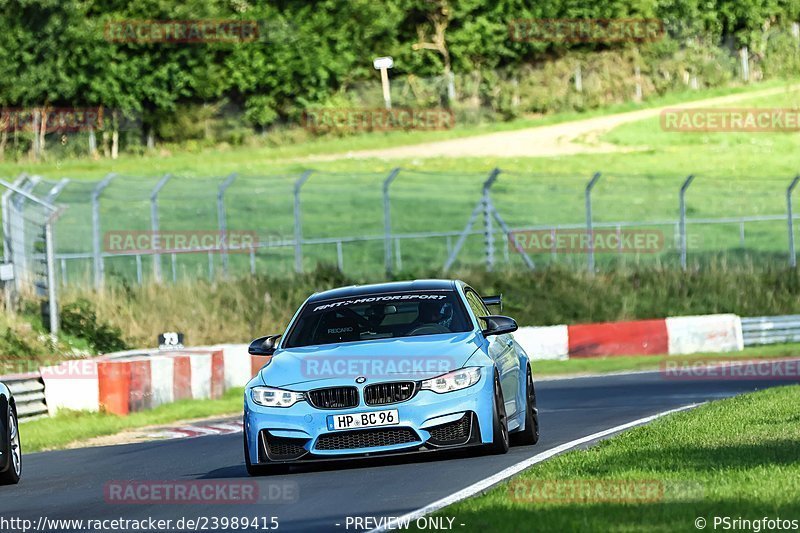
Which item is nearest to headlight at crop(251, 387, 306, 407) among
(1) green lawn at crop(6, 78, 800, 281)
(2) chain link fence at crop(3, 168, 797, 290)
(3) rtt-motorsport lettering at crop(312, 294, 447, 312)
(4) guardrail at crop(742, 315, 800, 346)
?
(3) rtt-motorsport lettering at crop(312, 294, 447, 312)

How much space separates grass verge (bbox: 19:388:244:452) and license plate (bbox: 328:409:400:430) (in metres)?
7.68

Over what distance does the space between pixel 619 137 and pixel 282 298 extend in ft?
125

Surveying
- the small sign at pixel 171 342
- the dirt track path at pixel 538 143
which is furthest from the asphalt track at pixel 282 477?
the dirt track path at pixel 538 143

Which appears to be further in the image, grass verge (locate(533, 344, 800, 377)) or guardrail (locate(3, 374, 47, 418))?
grass verge (locate(533, 344, 800, 377))

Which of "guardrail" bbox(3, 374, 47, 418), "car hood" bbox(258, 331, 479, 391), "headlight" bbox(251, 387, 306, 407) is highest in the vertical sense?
"car hood" bbox(258, 331, 479, 391)

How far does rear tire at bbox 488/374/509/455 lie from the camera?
1297cm

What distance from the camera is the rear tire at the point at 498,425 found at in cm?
1297

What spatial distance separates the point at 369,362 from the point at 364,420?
49 centimetres

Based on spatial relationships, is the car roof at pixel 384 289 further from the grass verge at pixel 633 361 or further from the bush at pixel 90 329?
the bush at pixel 90 329

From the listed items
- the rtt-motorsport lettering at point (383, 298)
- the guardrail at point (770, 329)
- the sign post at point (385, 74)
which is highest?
the sign post at point (385, 74)

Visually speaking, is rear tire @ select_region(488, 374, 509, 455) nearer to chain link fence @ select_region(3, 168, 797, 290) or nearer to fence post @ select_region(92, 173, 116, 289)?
chain link fence @ select_region(3, 168, 797, 290)

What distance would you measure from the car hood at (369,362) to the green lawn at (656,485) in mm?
1193

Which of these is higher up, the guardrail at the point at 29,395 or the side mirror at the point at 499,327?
the side mirror at the point at 499,327

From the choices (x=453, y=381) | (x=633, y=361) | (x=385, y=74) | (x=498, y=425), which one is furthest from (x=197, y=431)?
(x=385, y=74)
